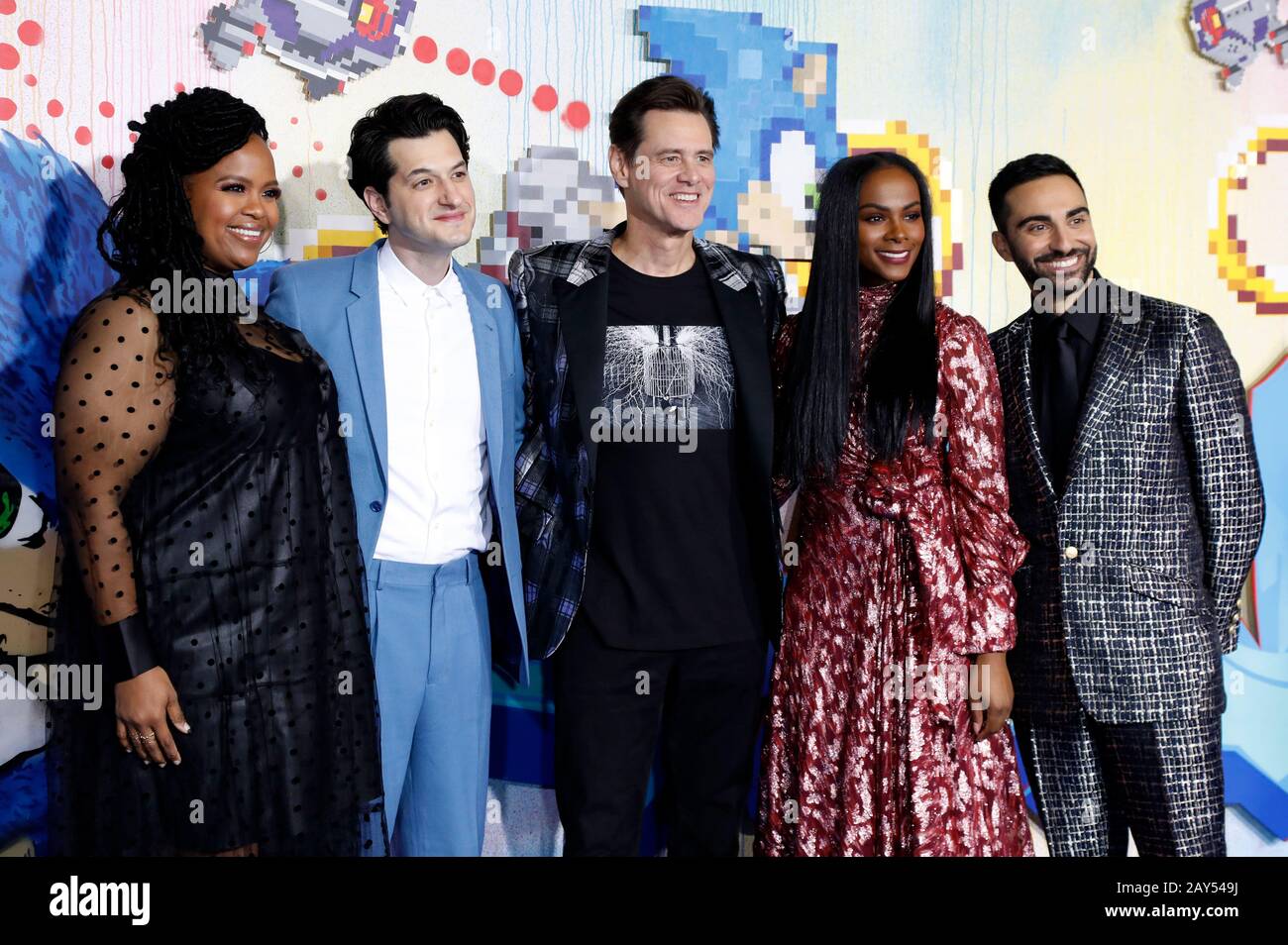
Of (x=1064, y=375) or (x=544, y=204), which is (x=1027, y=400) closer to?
(x=1064, y=375)

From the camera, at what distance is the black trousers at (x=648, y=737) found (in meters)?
2.58

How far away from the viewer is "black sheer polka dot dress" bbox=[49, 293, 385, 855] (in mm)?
2182

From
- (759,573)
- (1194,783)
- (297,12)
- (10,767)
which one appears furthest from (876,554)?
(10,767)

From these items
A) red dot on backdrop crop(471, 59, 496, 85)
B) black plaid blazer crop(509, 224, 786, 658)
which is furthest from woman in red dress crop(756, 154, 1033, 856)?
red dot on backdrop crop(471, 59, 496, 85)

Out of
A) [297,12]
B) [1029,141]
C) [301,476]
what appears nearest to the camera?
[301,476]

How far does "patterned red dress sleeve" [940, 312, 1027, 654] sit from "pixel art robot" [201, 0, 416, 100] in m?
1.82

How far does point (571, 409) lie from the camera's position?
262 centimetres

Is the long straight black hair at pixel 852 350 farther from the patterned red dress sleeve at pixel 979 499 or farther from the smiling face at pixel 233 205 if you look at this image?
the smiling face at pixel 233 205

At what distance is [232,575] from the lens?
89.9 inches

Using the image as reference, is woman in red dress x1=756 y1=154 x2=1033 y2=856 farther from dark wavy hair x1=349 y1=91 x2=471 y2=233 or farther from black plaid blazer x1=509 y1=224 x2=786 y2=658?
dark wavy hair x1=349 y1=91 x2=471 y2=233

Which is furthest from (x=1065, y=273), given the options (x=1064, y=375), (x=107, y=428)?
(x=107, y=428)
